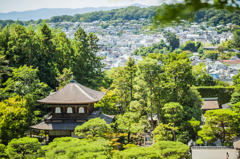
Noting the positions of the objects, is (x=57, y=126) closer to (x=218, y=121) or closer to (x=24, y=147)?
(x=24, y=147)

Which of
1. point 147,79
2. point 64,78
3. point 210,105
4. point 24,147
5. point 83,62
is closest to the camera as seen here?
point 24,147

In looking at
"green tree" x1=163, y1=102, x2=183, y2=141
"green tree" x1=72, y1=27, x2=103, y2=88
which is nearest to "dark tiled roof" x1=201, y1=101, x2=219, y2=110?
"green tree" x1=163, y1=102, x2=183, y2=141

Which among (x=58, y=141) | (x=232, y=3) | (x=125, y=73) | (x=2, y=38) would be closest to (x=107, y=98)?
(x=125, y=73)

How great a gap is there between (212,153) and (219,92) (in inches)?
561

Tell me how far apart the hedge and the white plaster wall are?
13.6m

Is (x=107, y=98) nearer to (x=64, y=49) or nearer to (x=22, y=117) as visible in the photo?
(x=22, y=117)

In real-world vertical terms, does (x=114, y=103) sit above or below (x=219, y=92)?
above

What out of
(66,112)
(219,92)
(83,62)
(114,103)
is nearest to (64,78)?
(83,62)

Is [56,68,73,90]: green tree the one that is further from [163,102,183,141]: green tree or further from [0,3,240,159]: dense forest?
[163,102,183,141]: green tree

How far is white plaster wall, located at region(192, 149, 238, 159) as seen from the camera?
42.4 feet

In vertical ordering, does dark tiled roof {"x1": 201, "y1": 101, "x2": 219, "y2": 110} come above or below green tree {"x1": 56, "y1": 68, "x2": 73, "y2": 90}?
below

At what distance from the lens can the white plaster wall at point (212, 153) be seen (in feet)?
42.4

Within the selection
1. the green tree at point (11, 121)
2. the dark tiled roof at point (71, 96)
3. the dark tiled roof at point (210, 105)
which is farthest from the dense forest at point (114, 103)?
the dark tiled roof at point (210, 105)

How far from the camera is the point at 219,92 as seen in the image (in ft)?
85.0
